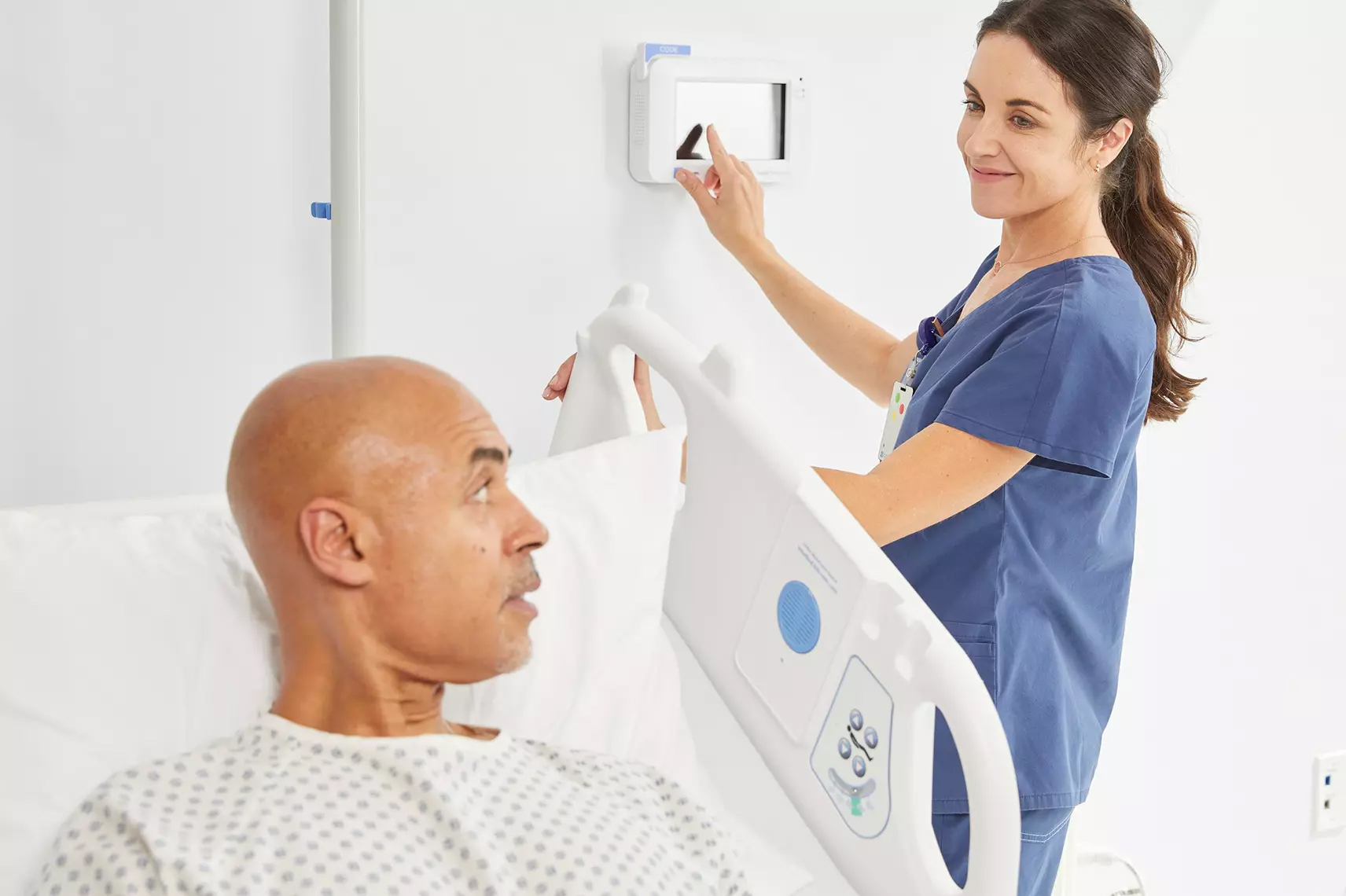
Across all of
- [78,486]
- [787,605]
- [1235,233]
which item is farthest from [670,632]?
[1235,233]

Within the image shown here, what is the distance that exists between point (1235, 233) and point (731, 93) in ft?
3.16

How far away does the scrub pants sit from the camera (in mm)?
1369

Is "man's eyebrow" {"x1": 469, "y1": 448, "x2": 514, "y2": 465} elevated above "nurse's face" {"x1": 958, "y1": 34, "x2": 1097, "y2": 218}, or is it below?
below

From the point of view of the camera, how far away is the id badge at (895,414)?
1.53 m

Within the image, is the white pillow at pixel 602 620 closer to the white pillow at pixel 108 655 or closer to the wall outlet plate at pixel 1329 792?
the white pillow at pixel 108 655

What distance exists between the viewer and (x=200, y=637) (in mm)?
1038

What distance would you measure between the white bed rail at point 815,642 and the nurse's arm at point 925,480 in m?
0.11

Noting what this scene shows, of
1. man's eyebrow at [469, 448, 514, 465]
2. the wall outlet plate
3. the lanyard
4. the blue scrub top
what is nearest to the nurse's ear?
the blue scrub top

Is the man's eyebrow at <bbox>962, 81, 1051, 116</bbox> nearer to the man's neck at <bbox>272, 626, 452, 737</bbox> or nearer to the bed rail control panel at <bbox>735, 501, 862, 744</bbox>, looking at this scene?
the bed rail control panel at <bbox>735, 501, 862, 744</bbox>

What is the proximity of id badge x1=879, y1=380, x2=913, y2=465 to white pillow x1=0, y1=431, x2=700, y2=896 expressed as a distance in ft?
1.34

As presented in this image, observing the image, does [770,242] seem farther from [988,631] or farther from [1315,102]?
[1315,102]

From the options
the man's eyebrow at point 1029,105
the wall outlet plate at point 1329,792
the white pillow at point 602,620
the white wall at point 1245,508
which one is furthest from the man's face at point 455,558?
the wall outlet plate at point 1329,792

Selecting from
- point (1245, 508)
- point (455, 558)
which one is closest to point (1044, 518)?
point (455, 558)

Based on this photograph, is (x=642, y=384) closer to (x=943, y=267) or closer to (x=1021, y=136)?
(x=1021, y=136)
